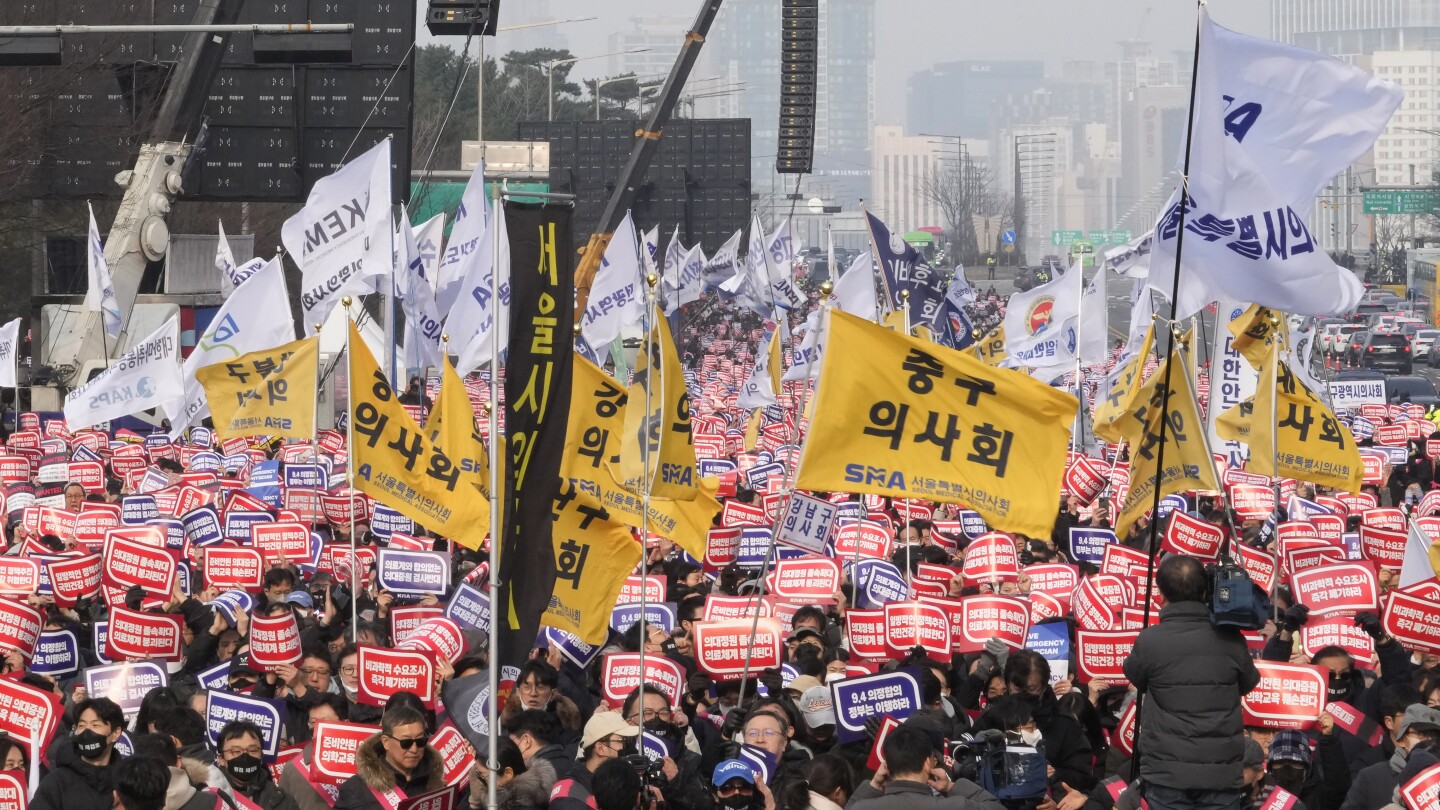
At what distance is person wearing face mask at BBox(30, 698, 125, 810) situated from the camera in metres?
7.96

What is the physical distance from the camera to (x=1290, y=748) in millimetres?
8711

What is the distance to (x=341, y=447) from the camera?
25.3 metres

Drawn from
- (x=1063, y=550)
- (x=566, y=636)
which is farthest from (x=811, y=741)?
(x=1063, y=550)

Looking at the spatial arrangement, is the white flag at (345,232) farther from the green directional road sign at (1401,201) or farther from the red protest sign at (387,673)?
the green directional road sign at (1401,201)

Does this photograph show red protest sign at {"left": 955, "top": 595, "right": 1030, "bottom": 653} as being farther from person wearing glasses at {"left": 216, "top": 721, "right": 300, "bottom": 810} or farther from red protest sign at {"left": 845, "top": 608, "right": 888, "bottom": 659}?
person wearing glasses at {"left": 216, "top": 721, "right": 300, "bottom": 810}

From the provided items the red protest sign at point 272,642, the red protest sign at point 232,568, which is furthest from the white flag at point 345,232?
the red protest sign at point 272,642

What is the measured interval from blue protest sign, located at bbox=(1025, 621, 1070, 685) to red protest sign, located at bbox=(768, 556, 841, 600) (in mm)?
2169

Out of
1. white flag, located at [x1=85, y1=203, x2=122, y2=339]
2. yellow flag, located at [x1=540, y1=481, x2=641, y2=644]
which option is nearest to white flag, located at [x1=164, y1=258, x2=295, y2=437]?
white flag, located at [x1=85, y1=203, x2=122, y2=339]

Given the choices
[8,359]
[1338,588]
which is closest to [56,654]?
[1338,588]

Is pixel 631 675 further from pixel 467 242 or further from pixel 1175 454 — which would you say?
pixel 467 242

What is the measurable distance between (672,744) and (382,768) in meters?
1.78

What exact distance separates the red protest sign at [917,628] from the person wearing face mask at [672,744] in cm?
199

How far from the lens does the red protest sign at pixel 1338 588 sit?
44.0 feet

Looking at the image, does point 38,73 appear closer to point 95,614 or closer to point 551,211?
point 95,614
